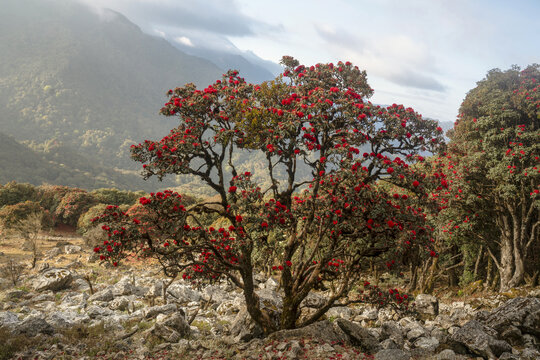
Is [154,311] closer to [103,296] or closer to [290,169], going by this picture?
[103,296]

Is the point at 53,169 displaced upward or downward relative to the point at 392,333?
downward

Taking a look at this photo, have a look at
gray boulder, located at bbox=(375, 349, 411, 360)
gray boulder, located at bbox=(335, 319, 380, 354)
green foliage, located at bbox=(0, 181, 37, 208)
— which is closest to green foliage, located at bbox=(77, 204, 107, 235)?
green foliage, located at bbox=(0, 181, 37, 208)

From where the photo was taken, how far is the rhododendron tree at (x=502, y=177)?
14.1m

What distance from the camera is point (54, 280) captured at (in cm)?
1736

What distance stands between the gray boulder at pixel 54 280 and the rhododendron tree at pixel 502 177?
21.6 meters

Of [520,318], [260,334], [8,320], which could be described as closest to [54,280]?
[8,320]

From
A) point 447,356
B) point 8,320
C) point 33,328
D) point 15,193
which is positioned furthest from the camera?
point 15,193

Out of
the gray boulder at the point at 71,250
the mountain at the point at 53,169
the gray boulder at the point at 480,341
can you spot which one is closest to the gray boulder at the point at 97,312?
the gray boulder at the point at 480,341

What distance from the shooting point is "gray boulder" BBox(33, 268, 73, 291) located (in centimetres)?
1708

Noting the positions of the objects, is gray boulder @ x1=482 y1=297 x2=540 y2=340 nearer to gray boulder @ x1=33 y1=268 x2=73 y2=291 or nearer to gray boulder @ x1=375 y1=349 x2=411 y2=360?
gray boulder @ x1=375 y1=349 x2=411 y2=360

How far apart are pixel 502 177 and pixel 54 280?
24.5 m

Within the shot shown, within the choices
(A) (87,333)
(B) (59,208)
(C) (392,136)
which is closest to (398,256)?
(C) (392,136)

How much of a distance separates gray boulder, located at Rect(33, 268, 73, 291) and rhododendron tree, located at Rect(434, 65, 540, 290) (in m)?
21.6

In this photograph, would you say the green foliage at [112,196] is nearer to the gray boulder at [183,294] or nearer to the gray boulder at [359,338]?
the gray boulder at [183,294]
